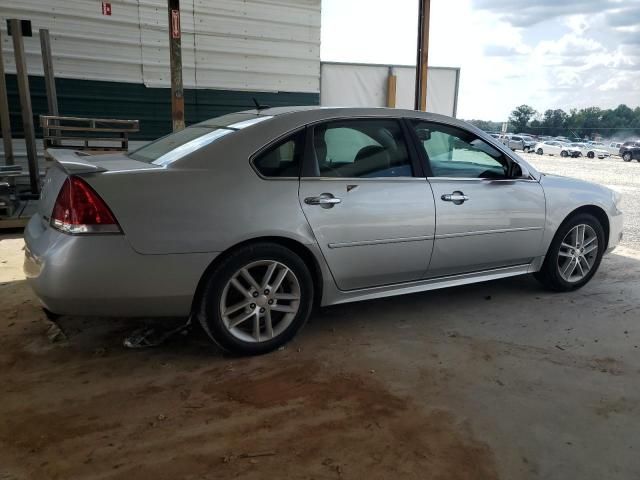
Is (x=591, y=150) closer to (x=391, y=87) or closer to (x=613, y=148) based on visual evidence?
(x=613, y=148)

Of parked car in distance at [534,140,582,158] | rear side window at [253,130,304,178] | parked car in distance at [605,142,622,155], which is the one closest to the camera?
rear side window at [253,130,304,178]

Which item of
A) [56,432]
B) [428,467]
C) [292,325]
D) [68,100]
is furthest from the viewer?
[68,100]

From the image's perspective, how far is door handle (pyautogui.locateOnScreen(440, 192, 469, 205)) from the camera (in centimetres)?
377

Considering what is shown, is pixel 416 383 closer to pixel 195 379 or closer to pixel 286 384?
pixel 286 384

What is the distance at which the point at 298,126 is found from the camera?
340 cm

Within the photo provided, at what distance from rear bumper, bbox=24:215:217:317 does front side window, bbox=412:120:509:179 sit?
178 cm

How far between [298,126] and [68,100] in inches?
245

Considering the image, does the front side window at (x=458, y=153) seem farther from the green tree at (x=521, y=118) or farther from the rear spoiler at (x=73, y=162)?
the green tree at (x=521, y=118)

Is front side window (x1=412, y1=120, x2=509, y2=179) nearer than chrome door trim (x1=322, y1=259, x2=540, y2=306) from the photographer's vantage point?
No

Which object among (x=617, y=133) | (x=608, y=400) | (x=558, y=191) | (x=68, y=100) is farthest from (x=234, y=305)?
(x=617, y=133)

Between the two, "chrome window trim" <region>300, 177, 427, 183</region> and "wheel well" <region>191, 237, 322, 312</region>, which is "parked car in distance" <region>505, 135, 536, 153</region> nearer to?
"chrome window trim" <region>300, 177, 427, 183</region>

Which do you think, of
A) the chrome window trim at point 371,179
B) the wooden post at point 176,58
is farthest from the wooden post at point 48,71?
the chrome window trim at point 371,179

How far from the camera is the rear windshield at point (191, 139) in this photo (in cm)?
329

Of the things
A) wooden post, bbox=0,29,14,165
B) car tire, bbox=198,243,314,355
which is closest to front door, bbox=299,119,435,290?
car tire, bbox=198,243,314,355
